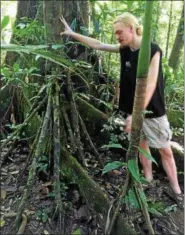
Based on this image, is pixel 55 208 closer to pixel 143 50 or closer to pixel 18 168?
pixel 18 168

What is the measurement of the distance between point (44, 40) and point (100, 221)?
151 centimetres

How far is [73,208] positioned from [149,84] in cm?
112

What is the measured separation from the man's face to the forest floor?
3.94ft

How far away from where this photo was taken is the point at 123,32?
8.74 feet

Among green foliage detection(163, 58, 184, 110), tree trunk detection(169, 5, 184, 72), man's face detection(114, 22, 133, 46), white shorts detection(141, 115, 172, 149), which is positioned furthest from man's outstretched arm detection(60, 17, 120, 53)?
tree trunk detection(169, 5, 184, 72)

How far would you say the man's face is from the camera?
264 cm

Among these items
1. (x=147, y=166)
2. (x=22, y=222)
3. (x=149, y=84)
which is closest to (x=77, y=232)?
(x=22, y=222)

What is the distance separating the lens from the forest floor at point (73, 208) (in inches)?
98.9

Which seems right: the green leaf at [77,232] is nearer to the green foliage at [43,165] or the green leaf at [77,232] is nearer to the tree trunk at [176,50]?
the green foliage at [43,165]

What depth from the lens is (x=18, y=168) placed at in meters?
3.30

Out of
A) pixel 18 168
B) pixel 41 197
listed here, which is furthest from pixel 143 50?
pixel 18 168

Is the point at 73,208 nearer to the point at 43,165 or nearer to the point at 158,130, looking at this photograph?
the point at 43,165

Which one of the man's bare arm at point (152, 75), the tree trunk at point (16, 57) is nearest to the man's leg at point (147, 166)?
the man's bare arm at point (152, 75)

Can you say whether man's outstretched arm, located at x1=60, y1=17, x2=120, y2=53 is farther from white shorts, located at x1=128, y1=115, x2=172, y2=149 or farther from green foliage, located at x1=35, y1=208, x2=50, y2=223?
green foliage, located at x1=35, y1=208, x2=50, y2=223
